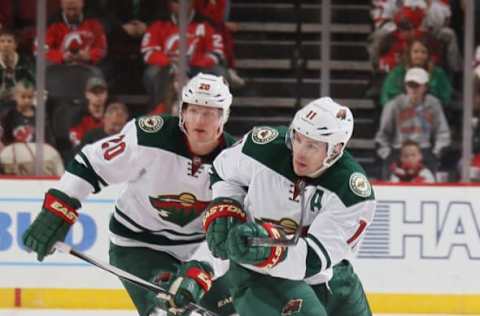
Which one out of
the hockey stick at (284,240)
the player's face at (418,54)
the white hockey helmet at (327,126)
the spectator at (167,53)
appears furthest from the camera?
the player's face at (418,54)

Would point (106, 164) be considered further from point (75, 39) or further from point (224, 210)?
point (75, 39)

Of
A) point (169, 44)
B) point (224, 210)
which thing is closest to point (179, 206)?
point (224, 210)

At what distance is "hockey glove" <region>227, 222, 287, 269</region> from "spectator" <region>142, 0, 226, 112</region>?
2.80 m

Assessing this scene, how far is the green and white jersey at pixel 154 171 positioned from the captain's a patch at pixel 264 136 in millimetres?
393

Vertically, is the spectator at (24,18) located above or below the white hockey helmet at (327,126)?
above

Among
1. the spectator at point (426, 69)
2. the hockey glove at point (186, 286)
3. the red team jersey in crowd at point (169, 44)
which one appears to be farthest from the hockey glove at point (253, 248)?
the spectator at point (426, 69)

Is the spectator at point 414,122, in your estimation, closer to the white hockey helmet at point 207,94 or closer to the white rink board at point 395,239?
the white rink board at point 395,239

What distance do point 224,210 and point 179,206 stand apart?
1.80 feet

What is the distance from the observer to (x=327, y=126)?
3469mm

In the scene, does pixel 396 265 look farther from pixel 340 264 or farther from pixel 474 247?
pixel 340 264

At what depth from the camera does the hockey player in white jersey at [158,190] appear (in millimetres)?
3947

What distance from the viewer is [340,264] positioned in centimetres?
383

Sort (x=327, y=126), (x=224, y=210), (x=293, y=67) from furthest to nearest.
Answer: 1. (x=293, y=67)
2. (x=224, y=210)
3. (x=327, y=126)

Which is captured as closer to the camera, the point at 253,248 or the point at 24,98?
the point at 253,248
